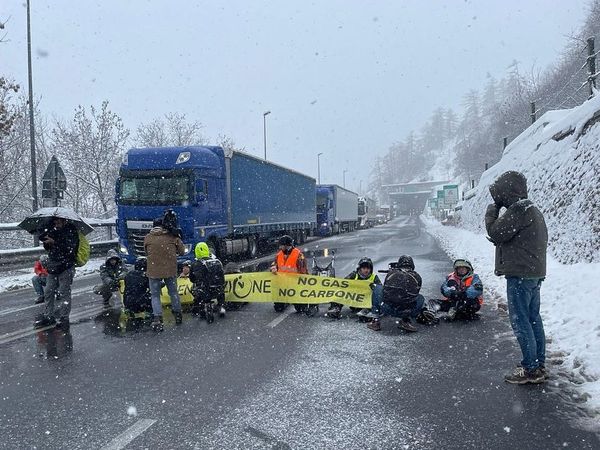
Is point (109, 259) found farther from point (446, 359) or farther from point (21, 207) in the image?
point (21, 207)

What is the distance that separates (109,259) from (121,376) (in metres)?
5.08

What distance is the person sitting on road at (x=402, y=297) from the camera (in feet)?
24.6

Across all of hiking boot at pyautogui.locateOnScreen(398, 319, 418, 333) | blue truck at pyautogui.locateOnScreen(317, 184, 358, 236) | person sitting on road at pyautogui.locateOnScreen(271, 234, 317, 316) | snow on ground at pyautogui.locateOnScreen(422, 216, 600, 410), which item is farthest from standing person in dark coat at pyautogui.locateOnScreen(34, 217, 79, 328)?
blue truck at pyautogui.locateOnScreen(317, 184, 358, 236)

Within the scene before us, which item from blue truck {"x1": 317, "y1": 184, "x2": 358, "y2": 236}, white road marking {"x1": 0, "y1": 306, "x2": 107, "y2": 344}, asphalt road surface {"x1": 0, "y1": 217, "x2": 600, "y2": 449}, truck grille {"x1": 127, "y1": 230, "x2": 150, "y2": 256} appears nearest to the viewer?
asphalt road surface {"x1": 0, "y1": 217, "x2": 600, "y2": 449}

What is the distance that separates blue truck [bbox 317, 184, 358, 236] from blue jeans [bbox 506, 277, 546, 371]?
34.1m

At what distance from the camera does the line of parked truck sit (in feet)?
47.6

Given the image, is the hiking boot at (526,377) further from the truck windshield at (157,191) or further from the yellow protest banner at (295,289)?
the truck windshield at (157,191)

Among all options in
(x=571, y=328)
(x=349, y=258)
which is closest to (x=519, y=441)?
(x=571, y=328)

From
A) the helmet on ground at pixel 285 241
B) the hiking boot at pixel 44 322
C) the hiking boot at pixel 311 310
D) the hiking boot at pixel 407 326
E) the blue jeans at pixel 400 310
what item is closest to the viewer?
the hiking boot at pixel 407 326

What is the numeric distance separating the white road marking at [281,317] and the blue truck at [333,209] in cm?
2994

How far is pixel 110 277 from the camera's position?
33.0ft

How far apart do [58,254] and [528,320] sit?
672cm

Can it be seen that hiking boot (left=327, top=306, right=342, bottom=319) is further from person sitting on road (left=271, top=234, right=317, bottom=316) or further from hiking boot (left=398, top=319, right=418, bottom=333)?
hiking boot (left=398, top=319, right=418, bottom=333)

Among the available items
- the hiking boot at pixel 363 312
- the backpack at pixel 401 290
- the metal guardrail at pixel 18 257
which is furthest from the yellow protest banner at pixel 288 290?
the metal guardrail at pixel 18 257
